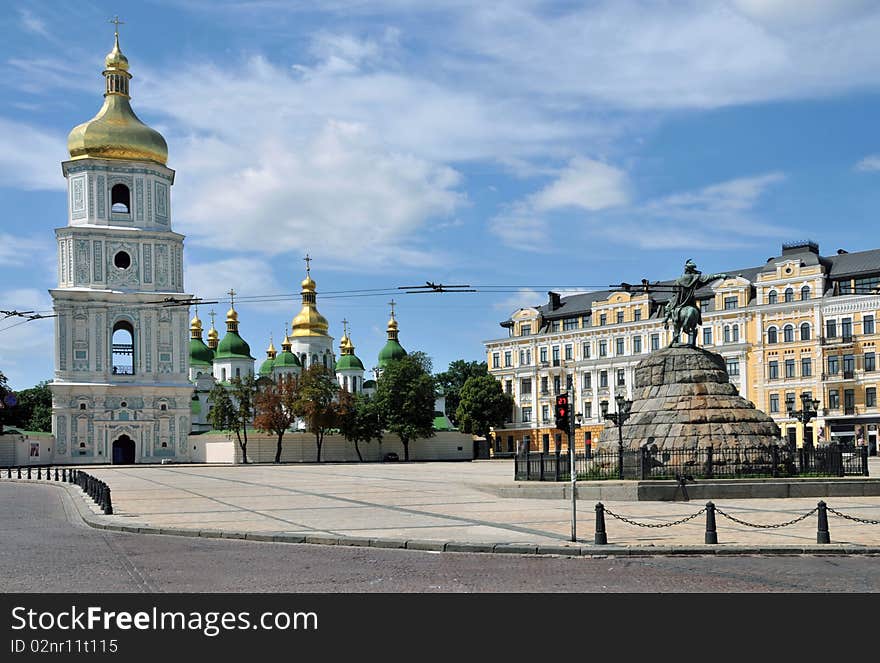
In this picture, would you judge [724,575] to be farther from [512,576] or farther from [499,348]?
[499,348]

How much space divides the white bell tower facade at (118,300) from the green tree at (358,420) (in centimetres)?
1186

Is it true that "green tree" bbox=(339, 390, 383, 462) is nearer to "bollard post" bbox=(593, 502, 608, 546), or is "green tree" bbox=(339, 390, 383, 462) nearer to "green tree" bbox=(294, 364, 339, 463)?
"green tree" bbox=(294, 364, 339, 463)

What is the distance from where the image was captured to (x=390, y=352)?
115125 mm

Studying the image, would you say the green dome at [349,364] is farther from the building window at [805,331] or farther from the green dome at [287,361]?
the building window at [805,331]

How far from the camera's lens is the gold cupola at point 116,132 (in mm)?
80188

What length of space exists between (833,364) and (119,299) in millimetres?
51366

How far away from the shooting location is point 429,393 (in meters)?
86.5

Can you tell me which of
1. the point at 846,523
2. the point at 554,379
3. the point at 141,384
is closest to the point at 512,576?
the point at 846,523

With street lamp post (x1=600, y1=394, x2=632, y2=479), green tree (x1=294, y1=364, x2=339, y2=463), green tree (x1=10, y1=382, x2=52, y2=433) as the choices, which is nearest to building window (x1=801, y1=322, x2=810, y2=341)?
green tree (x1=294, y1=364, x2=339, y2=463)

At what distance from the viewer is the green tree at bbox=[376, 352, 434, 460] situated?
281 feet

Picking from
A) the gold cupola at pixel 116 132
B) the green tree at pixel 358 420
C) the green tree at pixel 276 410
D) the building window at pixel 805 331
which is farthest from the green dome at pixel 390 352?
the building window at pixel 805 331

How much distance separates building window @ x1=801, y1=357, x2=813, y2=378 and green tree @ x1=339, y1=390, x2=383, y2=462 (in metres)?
32.8

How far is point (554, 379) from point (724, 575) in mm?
75148

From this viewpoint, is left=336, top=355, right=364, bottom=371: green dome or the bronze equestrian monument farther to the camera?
left=336, top=355, right=364, bottom=371: green dome
